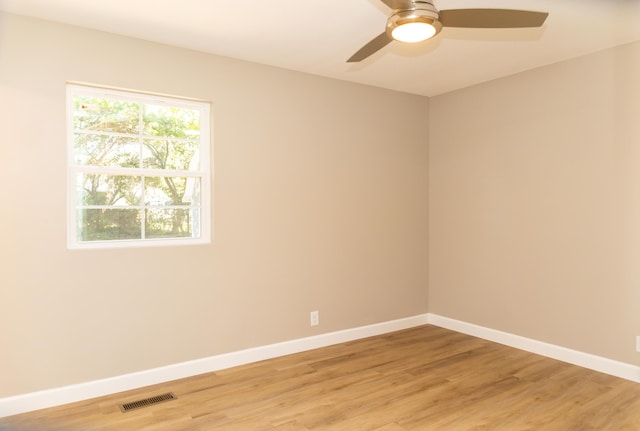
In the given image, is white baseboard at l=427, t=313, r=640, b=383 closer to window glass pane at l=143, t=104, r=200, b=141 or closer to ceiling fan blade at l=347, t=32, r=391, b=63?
ceiling fan blade at l=347, t=32, r=391, b=63

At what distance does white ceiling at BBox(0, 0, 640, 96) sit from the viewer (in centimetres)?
271

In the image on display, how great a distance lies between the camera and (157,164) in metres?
3.40

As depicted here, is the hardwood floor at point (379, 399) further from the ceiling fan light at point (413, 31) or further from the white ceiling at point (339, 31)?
the white ceiling at point (339, 31)

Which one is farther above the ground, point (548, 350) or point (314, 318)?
point (314, 318)

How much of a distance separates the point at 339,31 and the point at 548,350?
3219 mm

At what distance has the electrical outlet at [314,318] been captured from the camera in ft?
13.4

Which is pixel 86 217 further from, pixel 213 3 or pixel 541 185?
pixel 541 185

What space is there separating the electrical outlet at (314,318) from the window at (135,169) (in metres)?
1.24

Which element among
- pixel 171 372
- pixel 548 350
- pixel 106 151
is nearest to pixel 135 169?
pixel 106 151

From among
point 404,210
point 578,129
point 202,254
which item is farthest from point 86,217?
point 578,129

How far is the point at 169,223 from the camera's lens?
346 centimetres

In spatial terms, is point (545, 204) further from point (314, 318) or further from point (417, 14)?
point (417, 14)

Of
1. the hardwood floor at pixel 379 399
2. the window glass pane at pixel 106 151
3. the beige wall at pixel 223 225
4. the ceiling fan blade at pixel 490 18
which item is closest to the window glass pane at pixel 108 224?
the beige wall at pixel 223 225

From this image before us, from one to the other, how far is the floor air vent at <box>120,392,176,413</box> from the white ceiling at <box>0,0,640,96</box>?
2.59 meters
